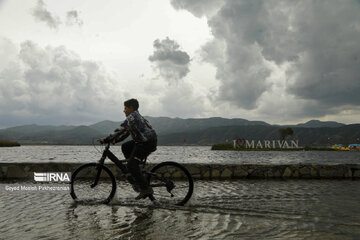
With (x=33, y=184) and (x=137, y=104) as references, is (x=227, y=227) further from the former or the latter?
(x=33, y=184)

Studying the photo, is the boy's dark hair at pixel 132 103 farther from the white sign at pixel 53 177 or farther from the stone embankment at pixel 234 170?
the white sign at pixel 53 177

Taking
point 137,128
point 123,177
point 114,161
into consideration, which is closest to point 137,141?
point 137,128

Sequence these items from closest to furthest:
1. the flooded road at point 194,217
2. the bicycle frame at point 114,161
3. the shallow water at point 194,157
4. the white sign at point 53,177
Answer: the flooded road at point 194,217 < the bicycle frame at point 114,161 < the white sign at point 53,177 < the shallow water at point 194,157

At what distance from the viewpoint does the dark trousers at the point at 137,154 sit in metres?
6.20

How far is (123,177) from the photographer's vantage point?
6535mm

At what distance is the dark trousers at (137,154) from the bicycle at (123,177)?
0.14 metres

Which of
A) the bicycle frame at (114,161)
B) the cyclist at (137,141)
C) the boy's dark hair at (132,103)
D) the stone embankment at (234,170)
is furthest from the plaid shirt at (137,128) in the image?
the stone embankment at (234,170)

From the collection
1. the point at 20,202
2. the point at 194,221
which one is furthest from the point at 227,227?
the point at 20,202

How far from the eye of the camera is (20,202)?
6934mm

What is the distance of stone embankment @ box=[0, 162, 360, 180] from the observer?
11547mm

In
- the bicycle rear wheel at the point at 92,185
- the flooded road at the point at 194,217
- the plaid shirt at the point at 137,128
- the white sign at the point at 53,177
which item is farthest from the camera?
the white sign at the point at 53,177

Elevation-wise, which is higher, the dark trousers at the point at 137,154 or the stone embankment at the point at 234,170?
the dark trousers at the point at 137,154

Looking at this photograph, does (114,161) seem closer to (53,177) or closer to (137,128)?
(137,128)

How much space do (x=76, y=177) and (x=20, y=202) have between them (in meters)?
1.58
